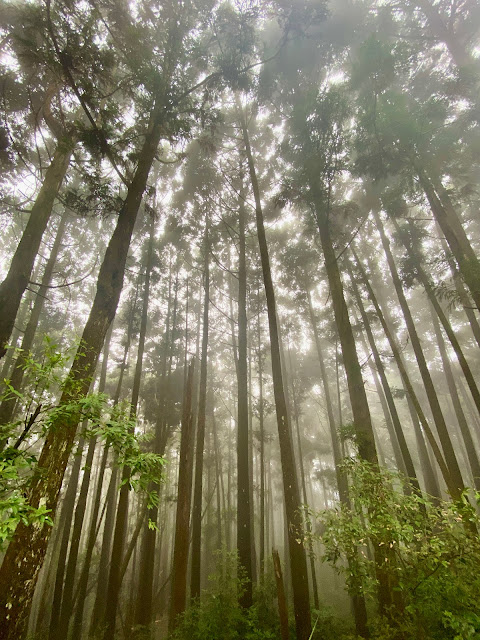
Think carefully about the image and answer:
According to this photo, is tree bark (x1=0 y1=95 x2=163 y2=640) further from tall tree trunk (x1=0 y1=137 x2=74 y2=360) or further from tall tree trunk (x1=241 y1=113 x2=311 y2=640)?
tall tree trunk (x1=241 y1=113 x2=311 y2=640)

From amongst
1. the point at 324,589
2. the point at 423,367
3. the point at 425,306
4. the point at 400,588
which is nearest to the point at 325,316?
the point at 423,367

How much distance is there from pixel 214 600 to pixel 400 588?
19.3 feet

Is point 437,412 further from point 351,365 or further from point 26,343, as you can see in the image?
point 26,343

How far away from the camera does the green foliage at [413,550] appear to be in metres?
3.72

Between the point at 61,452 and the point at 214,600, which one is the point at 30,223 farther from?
the point at 214,600

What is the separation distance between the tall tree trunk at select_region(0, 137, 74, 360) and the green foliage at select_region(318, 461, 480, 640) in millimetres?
6505

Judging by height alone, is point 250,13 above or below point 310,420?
above

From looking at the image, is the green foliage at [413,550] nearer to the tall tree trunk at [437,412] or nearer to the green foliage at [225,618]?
the green foliage at [225,618]

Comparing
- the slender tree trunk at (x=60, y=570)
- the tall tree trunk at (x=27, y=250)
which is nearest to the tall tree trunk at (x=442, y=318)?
the tall tree trunk at (x=27, y=250)

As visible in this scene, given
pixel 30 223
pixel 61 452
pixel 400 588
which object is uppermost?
pixel 30 223

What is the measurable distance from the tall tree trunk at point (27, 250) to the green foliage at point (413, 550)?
6505 millimetres

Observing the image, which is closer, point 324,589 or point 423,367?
point 423,367

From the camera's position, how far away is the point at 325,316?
16.3 metres

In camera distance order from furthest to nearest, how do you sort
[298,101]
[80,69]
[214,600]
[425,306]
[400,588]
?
[425,306]
[298,101]
[214,600]
[80,69]
[400,588]
